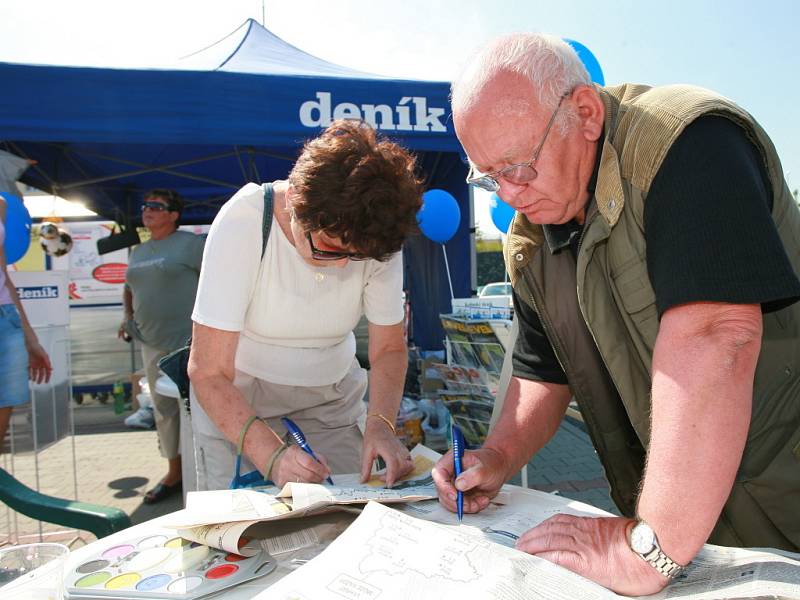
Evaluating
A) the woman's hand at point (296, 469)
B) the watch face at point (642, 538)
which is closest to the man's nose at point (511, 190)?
the watch face at point (642, 538)

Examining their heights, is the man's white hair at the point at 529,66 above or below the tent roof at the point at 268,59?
below

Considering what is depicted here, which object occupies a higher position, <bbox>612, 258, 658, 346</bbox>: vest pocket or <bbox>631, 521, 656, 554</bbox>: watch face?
<bbox>612, 258, 658, 346</bbox>: vest pocket

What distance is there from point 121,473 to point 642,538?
494 centimetres

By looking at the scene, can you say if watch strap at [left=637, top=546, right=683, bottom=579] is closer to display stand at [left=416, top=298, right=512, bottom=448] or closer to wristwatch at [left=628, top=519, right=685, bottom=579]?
wristwatch at [left=628, top=519, right=685, bottom=579]

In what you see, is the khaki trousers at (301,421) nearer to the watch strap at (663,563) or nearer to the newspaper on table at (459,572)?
A: the newspaper on table at (459,572)

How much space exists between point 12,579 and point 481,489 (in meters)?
0.85

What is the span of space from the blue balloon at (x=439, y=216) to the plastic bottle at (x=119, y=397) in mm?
4794

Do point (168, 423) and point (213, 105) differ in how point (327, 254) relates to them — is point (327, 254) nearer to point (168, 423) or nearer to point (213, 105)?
point (213, 105)

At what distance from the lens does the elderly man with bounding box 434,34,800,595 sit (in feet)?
2.63

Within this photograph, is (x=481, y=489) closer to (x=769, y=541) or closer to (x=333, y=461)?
(x=769, y=541)

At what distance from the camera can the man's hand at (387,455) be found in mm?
1405

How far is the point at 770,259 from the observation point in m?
0.80

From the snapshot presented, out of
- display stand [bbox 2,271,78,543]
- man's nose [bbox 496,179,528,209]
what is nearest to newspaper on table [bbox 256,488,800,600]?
man's nose [bbox 496,179,528,209]

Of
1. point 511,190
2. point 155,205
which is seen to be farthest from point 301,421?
point 155,205
